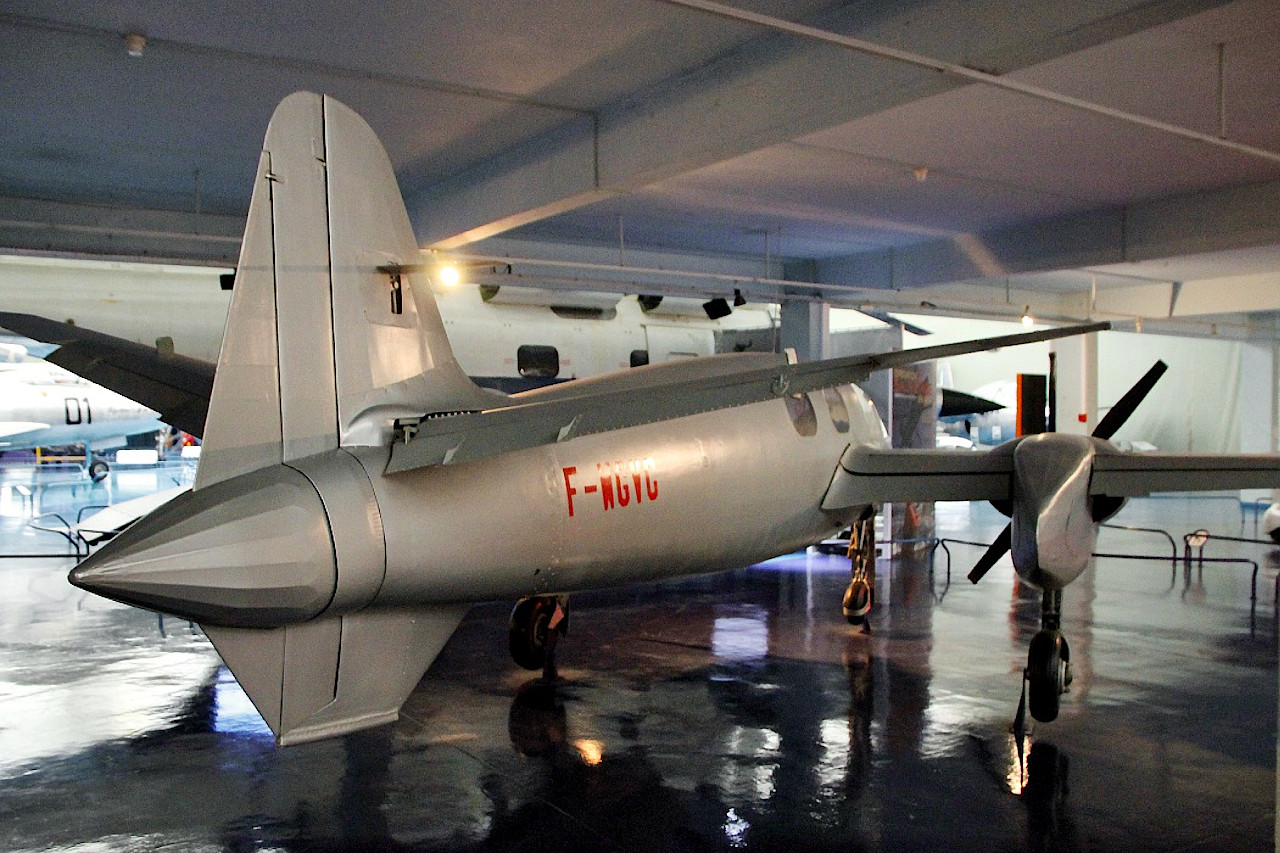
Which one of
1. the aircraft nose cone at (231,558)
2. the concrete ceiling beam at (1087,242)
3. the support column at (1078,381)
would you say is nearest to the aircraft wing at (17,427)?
the concrete ceiling beam at (1087,242)

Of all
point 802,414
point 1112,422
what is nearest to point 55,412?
point 802,414

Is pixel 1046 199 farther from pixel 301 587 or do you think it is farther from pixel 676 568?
pixel 301 587

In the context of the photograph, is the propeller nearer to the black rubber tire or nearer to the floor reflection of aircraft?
the black rubber tire

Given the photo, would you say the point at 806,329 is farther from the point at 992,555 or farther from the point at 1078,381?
the point at 1078,381

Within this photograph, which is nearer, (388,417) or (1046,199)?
(388,417)

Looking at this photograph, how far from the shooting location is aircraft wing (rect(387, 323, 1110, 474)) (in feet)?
16.5

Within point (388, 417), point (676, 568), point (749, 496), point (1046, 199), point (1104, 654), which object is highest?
point (1046, 199)

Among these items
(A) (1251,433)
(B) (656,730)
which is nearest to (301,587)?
(B) (656,730)

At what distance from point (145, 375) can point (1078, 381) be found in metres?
24.1

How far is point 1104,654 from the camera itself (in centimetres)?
1035

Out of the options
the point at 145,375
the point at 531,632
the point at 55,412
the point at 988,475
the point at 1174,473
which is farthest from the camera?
the point at 55,412

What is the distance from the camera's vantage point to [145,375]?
359 inches

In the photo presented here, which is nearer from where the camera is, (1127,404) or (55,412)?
(1127,404)

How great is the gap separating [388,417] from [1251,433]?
29.1 metres
